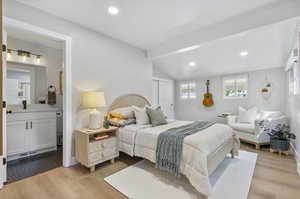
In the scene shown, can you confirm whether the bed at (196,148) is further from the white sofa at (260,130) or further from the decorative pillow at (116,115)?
the white sofa at (260,130)

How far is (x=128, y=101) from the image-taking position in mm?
3707

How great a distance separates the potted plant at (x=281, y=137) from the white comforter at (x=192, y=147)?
1163 mm

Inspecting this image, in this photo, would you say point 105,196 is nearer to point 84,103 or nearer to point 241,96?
point 84,103

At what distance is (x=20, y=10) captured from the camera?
7.15ft

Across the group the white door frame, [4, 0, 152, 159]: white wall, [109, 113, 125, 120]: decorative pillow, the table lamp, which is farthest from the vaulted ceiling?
[109, 113, 125, 120]: decorative pillow

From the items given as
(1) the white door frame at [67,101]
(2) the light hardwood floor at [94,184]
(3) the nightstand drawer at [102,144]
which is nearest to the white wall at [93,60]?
(1) the white door frame at [67,101]

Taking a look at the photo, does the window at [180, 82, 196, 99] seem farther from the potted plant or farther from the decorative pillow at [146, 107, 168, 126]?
the decorative pillow at [146, 107, 168, 126]

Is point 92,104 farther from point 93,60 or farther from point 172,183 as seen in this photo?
point 172,183

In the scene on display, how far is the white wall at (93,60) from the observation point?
2.34 meters

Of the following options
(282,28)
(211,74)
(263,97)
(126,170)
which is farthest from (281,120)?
(126,170)

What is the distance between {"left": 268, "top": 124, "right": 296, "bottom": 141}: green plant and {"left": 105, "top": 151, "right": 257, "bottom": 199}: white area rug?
110cm

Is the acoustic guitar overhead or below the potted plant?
overhead

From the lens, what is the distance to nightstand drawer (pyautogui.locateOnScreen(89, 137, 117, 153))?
239 cm

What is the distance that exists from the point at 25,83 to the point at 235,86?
5.99 metres
